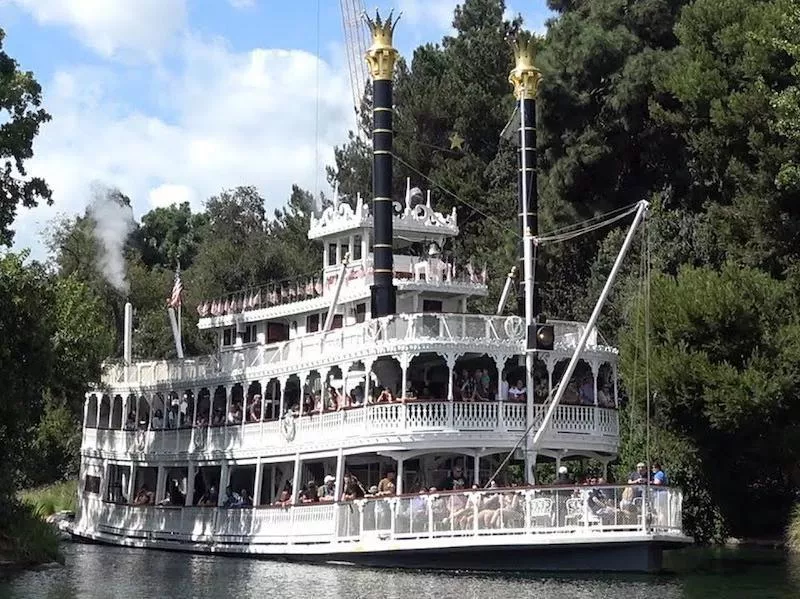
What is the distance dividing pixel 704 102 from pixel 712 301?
28.3 ft

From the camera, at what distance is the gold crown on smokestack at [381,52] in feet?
126

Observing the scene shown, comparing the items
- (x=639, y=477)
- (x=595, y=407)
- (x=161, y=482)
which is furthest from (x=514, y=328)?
(x=161, y=482)

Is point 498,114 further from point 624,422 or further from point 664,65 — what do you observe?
point 624,422

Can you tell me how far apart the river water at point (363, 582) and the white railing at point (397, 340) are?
4889 millimetres

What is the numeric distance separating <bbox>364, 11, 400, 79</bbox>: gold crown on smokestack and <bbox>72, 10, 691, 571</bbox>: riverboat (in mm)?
58

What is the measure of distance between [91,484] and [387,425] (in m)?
17.0

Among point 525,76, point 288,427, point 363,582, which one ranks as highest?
point 525,76

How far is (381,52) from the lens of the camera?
126ft

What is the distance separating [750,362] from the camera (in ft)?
125

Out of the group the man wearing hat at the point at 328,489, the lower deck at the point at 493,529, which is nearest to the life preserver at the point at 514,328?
the lower deck at the point at 493,529

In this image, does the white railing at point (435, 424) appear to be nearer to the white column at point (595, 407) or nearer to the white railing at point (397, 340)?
the white column at point (595, 407)

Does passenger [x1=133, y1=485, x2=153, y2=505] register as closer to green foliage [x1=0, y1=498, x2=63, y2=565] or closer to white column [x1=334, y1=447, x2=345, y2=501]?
white column [x1=334, y1=447, x2=345, y2=501]

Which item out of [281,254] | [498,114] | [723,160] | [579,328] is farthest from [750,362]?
[281,254]

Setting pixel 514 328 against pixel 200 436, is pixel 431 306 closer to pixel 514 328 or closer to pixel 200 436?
pixel 514 328
